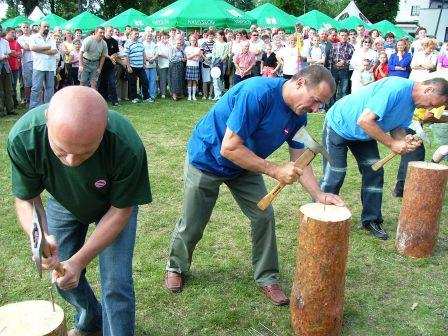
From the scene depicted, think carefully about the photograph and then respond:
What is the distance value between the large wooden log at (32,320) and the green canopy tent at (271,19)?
2110 cm

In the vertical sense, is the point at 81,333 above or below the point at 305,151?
below

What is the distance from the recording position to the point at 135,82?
1238cm

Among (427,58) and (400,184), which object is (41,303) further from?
(427,58)

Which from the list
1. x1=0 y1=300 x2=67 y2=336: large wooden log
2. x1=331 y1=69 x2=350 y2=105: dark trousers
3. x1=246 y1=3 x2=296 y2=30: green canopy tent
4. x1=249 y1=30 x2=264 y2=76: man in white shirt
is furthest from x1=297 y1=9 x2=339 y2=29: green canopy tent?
x1=0 y1=300 x2=67 y2=336: large wooden log

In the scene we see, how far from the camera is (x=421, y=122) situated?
5.30 m

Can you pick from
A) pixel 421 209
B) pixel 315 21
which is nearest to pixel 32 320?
pixel 421 209

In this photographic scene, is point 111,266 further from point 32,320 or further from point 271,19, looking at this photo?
point 271,19

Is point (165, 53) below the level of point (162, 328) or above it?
above

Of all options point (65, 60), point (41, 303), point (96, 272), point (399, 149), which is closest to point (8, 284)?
point (96, 272)

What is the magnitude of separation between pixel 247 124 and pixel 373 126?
148 cm

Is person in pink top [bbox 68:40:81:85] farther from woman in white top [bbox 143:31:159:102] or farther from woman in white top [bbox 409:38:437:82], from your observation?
woman in white top [bbox 409:38:437:82]

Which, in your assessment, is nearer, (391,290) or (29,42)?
(391,290)

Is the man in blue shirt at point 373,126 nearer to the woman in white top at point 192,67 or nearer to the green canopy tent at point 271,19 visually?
the woman in white top at point 192,67

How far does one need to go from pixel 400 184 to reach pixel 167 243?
304 centimetres
